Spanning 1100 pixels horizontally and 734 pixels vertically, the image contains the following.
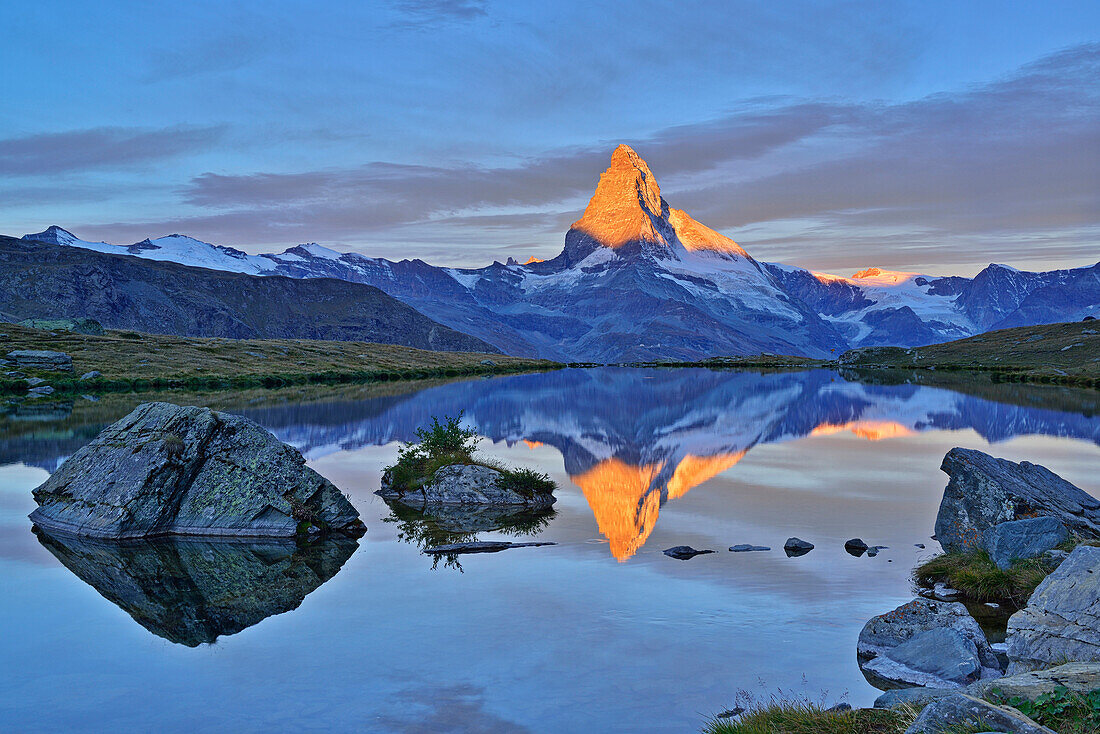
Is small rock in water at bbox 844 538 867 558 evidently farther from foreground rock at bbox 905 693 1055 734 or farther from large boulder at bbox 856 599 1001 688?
foreground rock at bbox 905 693 1055 734

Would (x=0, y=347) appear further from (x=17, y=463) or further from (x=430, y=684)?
(x=430, y=684)

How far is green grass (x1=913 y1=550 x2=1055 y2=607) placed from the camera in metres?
20.9

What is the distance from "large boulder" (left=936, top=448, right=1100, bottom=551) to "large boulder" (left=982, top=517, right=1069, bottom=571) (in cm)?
130

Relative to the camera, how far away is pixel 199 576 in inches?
944

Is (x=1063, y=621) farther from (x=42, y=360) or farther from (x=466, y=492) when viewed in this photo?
(x=42, y=360)

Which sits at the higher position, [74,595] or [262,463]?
[262,463]

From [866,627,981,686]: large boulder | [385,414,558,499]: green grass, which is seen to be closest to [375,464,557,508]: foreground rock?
[385,414,558,499]: green grass

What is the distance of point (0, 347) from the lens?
122750 millimetres

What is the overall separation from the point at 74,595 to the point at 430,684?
12418 millimetres

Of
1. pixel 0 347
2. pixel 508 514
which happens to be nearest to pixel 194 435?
pixel 508 514

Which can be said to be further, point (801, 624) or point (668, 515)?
point (668, 515)

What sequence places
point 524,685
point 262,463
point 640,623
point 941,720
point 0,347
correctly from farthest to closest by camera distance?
point 0,347
point 262,463
point 640,623
point 524,685
point 941,720

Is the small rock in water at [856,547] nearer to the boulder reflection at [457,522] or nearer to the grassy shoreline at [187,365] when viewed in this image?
the boulder reflection at [457,522]

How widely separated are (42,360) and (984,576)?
4827 inches
